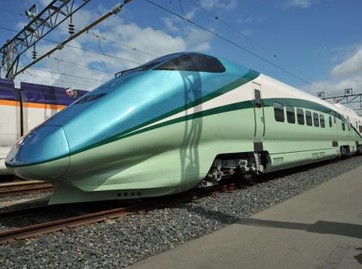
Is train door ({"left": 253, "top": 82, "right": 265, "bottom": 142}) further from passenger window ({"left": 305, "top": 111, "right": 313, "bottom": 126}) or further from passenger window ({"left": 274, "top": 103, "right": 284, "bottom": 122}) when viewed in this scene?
passenger window ({"left": 305, "top": 111, "right": 313, "bottom": 126})

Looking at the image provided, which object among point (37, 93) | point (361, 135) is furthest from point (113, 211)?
point (361, 135)

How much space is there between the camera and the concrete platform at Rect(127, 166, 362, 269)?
4797 mm

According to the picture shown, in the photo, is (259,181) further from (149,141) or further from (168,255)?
(168,255)

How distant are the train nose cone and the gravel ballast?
90cm

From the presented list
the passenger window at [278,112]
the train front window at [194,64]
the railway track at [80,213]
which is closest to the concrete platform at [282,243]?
the railway track at [80,213]

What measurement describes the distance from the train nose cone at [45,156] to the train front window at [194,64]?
7.84 feet

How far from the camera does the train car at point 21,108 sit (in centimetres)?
1412

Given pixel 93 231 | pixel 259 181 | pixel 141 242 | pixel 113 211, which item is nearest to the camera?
pixel 141 242

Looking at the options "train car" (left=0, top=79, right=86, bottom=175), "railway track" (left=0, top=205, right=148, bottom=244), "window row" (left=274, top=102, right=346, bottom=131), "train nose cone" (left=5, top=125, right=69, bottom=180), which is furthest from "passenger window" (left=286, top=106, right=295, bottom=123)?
"train car" (left=0, top=79, right=86, bottom=175)

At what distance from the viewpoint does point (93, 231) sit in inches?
243

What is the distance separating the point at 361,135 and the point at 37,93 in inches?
826

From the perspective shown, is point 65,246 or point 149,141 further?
point 149,141

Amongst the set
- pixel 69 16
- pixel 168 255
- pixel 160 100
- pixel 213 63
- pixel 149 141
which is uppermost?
pixel 69 16

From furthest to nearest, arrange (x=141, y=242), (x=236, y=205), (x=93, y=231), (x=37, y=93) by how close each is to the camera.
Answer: (x=37, y=93)
(x=236, y=205)
(x=93, y=231)
(x=141, y=242)
